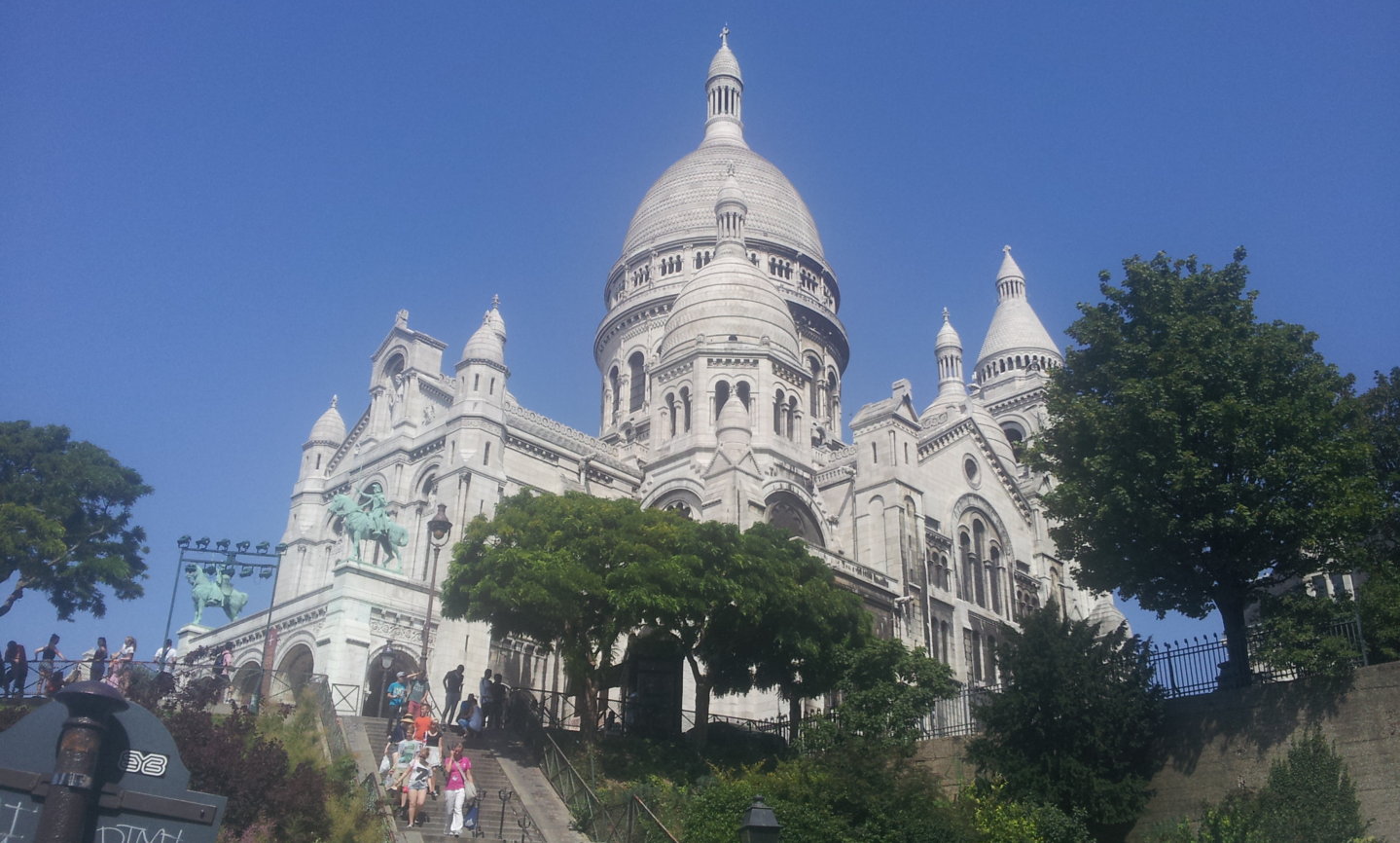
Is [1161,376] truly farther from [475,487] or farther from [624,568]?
[475,487]

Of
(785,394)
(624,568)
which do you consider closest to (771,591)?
(624,568)

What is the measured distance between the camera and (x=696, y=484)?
4484cm

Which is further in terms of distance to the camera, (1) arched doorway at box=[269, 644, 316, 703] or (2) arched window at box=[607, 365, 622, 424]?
(2) arched window at box=[607, 365, 622, 424]

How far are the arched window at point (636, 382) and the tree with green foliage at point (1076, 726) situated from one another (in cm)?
4025

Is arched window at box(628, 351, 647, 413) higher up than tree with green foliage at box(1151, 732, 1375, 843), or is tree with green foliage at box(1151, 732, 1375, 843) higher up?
arched window at box(628, 351, 647, 413)

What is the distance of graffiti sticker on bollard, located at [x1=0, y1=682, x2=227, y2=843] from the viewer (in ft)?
22.5

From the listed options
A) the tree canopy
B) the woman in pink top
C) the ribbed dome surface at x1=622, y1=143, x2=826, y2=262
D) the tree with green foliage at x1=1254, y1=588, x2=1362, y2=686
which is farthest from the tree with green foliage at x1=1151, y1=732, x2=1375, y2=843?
the ribbed dome surface at x1=622, y1=143, x2=826, y2=262

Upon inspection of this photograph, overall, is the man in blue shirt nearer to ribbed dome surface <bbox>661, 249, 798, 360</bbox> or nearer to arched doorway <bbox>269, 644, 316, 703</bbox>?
arched doorway <bbox>269, 644, 316, 703</bbox>

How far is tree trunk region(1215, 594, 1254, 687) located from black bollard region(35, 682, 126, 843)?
24190 millimetres

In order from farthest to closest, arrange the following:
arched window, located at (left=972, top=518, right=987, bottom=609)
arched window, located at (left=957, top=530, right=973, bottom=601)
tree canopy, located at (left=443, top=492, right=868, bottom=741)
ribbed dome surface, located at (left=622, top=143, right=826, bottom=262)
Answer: ribbed dome surface, located at (left=622, top=143, right=826, bottom=262), arched window, located at (left=972, top=518, right=987, bottom=609), arched window, located at (left=957, top=530, right=973, bottom=601), tree canopy, located at (left=443, top=492, right=868, bottom=741)

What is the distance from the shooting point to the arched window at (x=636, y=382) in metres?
66.0

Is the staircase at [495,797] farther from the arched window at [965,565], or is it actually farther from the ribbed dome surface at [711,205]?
the ribbed dome surface at [711,205]

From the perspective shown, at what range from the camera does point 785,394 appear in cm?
5228

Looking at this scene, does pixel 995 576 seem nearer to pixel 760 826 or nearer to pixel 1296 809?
pixel 1296 809
